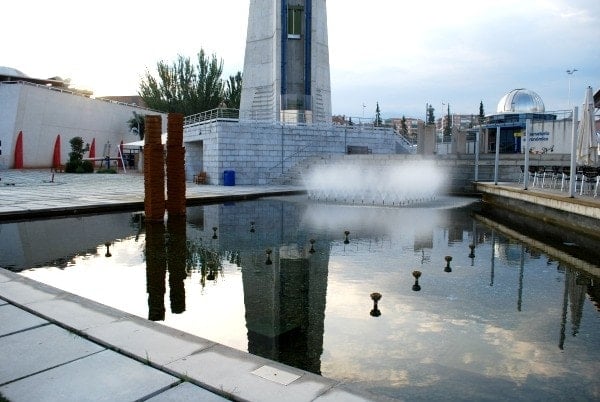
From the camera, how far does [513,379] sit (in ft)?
14.5

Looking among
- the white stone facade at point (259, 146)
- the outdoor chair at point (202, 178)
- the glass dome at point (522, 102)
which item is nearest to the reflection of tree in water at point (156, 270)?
the white stone facade at point (259, 146)

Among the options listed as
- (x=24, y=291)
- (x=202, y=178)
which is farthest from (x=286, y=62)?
(x=24, y=291)

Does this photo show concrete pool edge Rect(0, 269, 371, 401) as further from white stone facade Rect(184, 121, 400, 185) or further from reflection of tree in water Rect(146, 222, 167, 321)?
white stone facade Rect(184, 121, 400, 185)

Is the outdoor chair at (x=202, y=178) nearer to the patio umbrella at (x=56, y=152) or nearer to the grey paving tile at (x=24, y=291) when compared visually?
the patio umbrella at (x=56, y=152)

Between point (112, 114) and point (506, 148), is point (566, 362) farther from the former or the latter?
point (112, 114)

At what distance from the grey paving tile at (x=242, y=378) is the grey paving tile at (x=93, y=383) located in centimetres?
23

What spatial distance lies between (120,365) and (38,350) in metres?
0.91

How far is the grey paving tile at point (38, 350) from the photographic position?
3965 millimetres

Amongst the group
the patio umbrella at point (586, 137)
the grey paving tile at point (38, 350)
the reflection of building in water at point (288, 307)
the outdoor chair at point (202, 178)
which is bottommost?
the reflection of building in water at point (288, 307)

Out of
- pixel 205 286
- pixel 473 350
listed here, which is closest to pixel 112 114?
pixel 205 286

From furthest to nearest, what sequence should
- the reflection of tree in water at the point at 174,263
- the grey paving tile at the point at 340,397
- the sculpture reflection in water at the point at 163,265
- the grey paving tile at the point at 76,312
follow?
the reflection of tree in water at the point at 174,263
the sculpture reflection in water at the point at 163,265
the grey paving tile at the point at 76,312
the grey paving tile at the point at 340,397

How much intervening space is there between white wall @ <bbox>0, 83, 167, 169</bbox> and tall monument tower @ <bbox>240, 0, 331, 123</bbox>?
805 inches

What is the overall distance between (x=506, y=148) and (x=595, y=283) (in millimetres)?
47494

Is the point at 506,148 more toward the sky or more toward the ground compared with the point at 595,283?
more toward the sky
